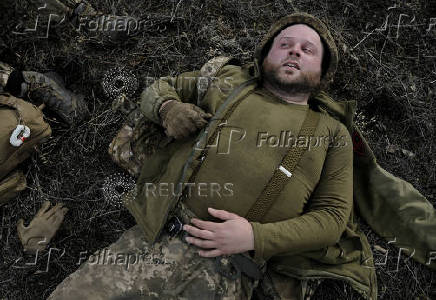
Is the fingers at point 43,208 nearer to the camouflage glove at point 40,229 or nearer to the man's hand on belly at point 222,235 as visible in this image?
the camouflage glove at point 40,229

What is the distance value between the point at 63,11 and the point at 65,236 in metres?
2.16

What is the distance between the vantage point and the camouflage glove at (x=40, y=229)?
3385 mm

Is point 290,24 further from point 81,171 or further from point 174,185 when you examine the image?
point 81,171

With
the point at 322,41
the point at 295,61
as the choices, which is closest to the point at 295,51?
the point at 295,61

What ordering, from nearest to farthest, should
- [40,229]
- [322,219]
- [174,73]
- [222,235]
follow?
[222,235], [322,219], [40,229], [174,73]

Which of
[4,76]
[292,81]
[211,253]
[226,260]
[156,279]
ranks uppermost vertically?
[292,81]

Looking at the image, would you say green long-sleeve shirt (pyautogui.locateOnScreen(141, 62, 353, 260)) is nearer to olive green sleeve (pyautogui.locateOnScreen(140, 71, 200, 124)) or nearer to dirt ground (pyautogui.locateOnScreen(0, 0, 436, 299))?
olive green sleeve (pyautogui.locateOnScreen(140, 71, 200, 124))

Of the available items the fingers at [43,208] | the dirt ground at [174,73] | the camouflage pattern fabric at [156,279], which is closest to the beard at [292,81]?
the dirt ground at [174,73]

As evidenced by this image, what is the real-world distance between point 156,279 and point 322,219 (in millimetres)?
1277

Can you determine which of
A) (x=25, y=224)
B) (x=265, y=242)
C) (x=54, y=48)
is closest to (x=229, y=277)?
(x=265, y=242)

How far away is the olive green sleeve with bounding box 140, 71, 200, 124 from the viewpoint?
113 inches

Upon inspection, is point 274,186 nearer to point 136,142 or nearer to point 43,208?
point 136,142

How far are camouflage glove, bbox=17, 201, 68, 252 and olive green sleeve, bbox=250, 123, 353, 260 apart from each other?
6.38 feet

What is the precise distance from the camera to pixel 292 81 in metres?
2.89
